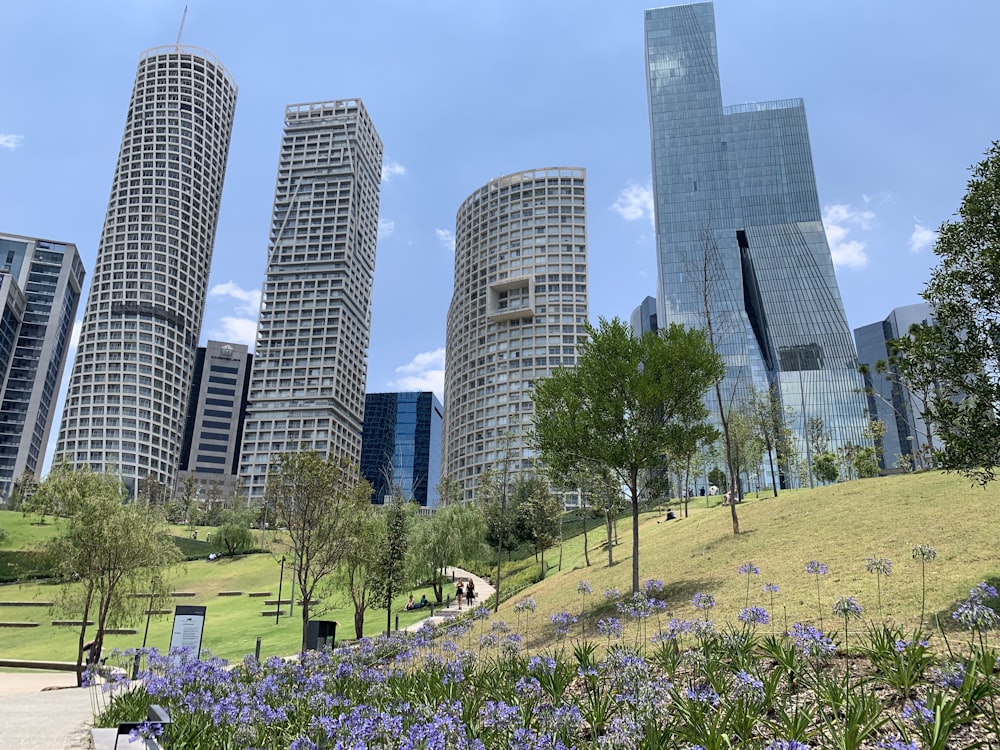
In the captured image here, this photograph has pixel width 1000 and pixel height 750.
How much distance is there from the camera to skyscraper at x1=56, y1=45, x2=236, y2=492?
15850 centimetres

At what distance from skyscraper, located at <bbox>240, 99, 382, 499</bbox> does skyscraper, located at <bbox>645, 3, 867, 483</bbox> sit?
90.4 metres

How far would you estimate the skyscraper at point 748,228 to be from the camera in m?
145

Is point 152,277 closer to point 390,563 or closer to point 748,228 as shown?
point 748,228

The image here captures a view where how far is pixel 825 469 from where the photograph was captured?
6338cm

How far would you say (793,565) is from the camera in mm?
18719

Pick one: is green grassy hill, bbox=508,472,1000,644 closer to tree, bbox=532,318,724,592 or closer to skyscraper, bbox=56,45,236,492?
tree, bbox=532,318,724,592

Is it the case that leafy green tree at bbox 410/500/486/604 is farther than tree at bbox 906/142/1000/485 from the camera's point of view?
Yes

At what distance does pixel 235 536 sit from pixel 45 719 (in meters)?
61.0

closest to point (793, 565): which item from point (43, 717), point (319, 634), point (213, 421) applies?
point (319, 634)

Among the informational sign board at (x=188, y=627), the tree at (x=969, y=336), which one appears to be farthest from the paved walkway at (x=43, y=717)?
the tree at (x=969, y=336)

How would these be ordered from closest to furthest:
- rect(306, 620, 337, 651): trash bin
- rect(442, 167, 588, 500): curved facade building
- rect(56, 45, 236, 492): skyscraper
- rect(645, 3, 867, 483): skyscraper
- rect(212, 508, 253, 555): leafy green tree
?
rect(306, 620, 337, 651): trash bin, rect(212, 508, 253, 555): leafy green tree, rect(442, 167, 588, 500): curved facade building, rect(645, 3, 867, 483): skyscraper, rect(56, 45, 236, 492): skyscraper

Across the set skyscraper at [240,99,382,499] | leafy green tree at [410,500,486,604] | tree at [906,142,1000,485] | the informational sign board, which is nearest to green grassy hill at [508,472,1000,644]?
tree at [906,142,1000,485]

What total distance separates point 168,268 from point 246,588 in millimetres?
146281

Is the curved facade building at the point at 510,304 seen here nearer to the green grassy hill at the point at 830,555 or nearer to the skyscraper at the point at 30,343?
the green grassy hill at the point at 830,555
